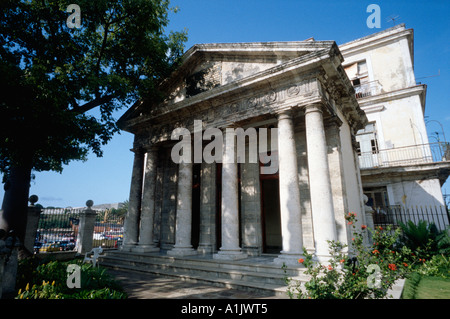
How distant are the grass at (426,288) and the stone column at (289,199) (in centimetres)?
237

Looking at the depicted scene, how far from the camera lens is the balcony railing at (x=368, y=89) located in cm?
1415

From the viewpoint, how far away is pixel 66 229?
12148mm

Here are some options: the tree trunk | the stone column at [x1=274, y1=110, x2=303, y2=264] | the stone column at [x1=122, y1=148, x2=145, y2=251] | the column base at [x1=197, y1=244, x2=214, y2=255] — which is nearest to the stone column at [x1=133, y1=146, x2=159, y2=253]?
the stone column at [x1=122, y1=148, x2=145, y2=251]

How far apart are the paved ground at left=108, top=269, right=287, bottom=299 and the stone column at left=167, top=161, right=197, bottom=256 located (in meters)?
1.45

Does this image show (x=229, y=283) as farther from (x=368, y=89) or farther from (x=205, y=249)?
(x=368, y=89)

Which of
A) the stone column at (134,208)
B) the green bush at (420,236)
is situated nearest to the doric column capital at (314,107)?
the green bush at (420,236)

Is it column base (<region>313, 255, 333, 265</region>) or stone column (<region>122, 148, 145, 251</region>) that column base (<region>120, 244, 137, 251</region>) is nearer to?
stone column (<region>122, 148, 145, 251</region>)

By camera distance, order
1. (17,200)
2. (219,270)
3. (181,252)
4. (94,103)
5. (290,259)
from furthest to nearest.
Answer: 1. (94,103)
2. (181,252)
3. (17,200)
4. (219,270)
5. (290,259)

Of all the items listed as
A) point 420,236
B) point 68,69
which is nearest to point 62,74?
point 68,69

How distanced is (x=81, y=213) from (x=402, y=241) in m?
14.5

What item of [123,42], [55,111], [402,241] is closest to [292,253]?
[402,241]

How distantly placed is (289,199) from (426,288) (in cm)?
367

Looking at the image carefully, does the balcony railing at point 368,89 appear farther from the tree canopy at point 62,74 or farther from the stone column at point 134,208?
the stone column at point 134,208

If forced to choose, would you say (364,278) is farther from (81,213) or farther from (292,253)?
(81,213)
